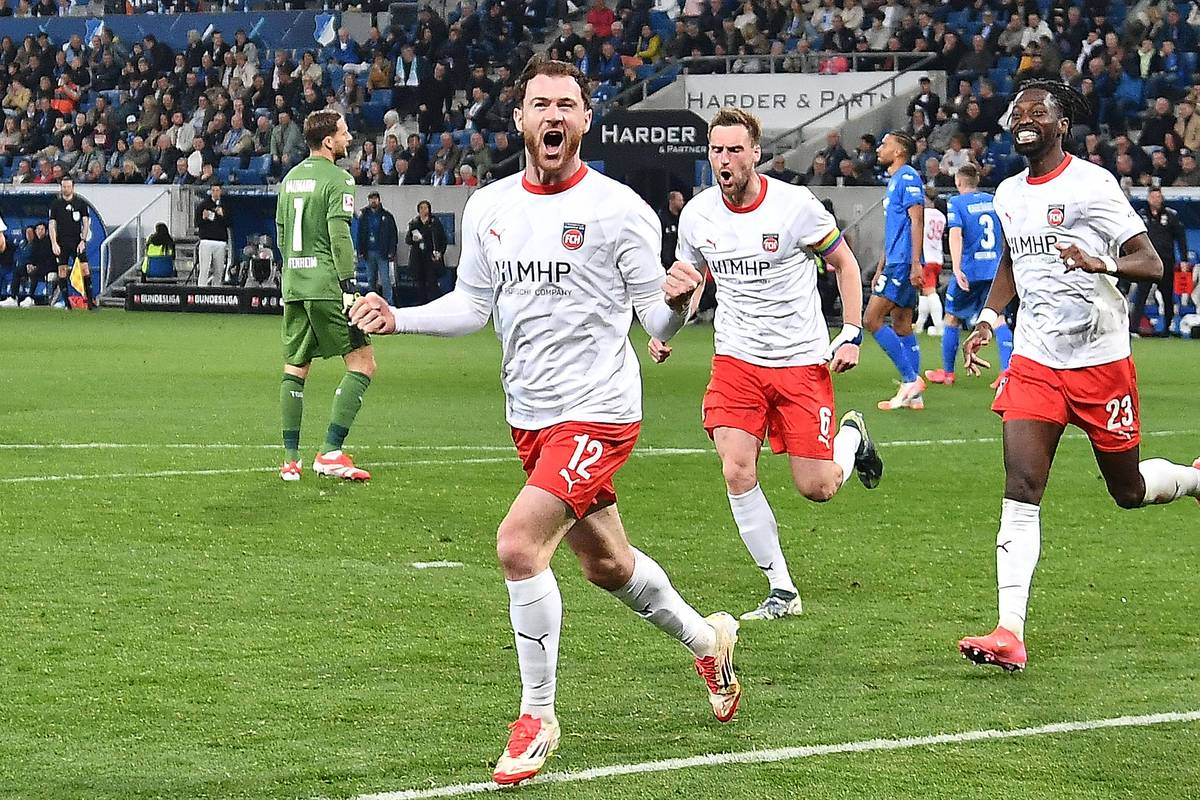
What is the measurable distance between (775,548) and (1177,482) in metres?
1.67

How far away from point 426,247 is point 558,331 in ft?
80.0

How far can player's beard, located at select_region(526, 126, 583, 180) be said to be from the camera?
5207 millimetres

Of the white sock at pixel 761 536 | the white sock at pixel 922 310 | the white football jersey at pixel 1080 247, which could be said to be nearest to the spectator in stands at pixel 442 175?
the white sock at pixel 922 310

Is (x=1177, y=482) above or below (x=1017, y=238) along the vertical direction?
below

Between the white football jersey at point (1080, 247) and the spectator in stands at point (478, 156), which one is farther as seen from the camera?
the spectator in stands at point (478, 156)

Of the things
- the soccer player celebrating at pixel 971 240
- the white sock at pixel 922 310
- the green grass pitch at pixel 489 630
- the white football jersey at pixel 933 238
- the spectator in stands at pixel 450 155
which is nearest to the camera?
the green grass pitch at pixel 489 630

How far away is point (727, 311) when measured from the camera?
7.87m

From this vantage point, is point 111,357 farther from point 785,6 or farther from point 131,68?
point 131,68

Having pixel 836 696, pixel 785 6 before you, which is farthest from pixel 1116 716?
pixel 785 6

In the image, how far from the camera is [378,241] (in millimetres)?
29781

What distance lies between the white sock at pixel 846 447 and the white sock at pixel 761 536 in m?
0.90

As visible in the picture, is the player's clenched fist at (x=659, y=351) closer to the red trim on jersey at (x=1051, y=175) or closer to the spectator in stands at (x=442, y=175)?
the red trim on jersey at (x=1051, y=175)

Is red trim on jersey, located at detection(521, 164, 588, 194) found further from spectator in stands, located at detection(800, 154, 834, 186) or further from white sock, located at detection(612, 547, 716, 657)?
spectator in stands, located at detection(800, 154, 834, 186)

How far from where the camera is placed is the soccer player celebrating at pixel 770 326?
7.52m
